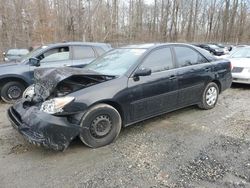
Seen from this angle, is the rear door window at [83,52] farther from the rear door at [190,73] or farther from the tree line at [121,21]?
the tree line at [121,21]

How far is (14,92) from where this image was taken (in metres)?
6.62

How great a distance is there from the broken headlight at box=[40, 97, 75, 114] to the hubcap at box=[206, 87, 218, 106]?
3.31 metres

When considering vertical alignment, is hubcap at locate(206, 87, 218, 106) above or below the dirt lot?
above

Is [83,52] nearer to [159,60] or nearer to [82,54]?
[82,54]

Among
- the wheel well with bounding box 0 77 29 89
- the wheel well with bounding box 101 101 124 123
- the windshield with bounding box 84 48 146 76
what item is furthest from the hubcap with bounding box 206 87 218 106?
the wheel well with bounding box 0 77 29 89

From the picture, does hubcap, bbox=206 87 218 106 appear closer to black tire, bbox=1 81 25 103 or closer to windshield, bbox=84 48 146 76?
windshield, bbox=84 48 146 76

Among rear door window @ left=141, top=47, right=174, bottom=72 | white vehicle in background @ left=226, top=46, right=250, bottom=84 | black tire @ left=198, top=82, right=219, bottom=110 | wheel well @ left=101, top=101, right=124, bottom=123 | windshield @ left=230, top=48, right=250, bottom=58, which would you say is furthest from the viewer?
windshield @ left=230, top=48, right=250, bottom=58

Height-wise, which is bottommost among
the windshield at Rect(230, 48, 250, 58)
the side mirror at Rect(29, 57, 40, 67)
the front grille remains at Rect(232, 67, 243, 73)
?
the front grille remains at Rect(232, 67, 243, 73)

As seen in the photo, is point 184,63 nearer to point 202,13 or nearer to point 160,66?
point 160,66

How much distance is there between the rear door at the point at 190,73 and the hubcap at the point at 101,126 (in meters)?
1.72

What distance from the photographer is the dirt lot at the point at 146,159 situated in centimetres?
294

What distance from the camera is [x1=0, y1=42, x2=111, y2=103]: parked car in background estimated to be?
6453 millimetres

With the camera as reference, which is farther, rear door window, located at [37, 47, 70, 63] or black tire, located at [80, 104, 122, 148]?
rear door window, located at [37, 47, 70, 63]

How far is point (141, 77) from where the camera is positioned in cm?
417
